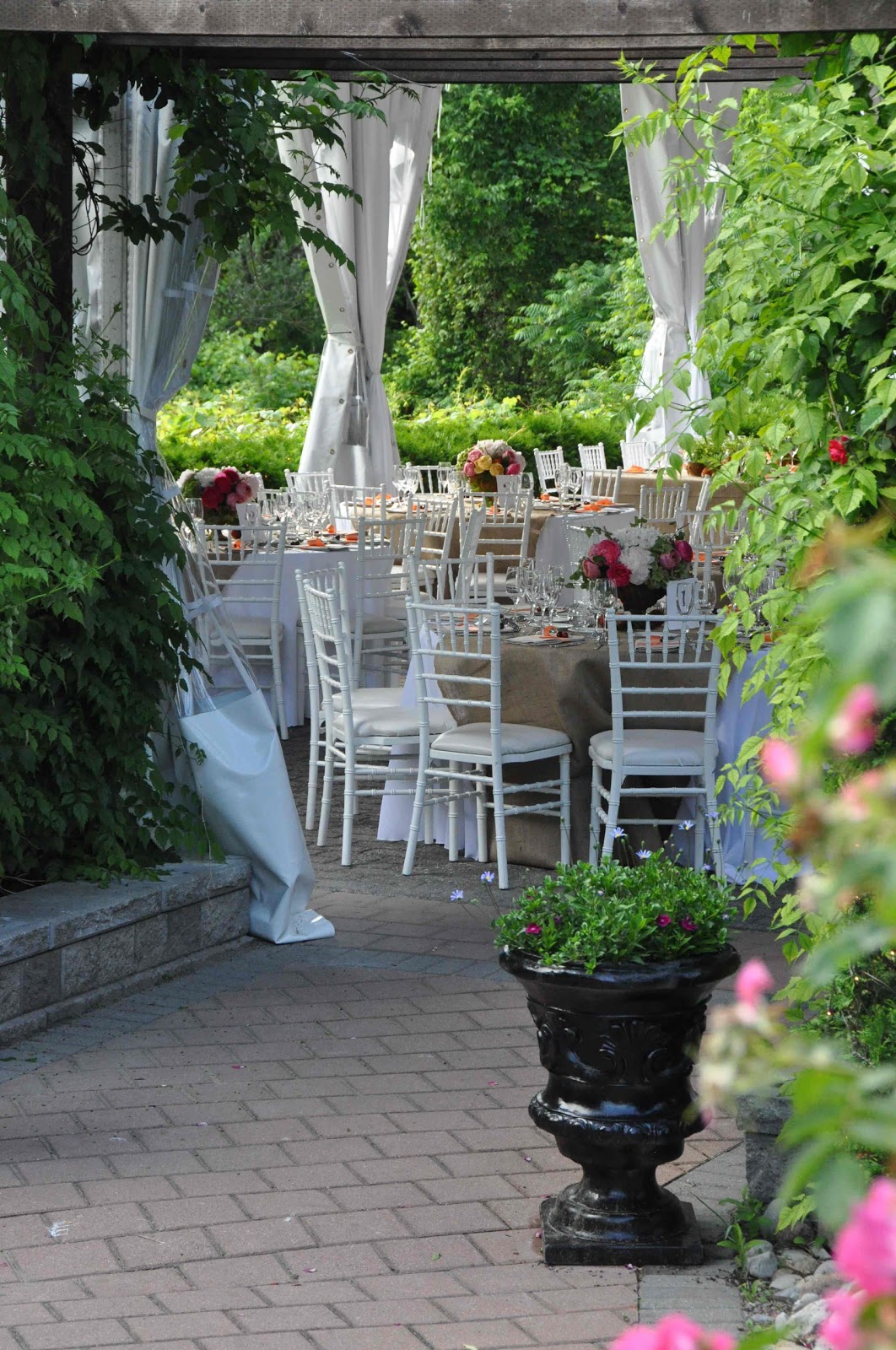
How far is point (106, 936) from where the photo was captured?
14.7 ft

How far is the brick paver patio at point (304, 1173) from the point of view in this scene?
285 centimetres

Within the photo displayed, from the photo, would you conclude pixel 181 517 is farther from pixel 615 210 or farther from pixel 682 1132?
pixel 615 210

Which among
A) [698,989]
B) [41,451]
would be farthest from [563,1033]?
[41,451]

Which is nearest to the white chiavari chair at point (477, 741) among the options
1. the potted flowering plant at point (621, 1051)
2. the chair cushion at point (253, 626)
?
the chair cushion at point (253, 626)

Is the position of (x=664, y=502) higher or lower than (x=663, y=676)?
higher

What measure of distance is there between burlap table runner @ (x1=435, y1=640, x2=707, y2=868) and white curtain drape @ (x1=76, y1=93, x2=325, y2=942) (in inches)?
37.2

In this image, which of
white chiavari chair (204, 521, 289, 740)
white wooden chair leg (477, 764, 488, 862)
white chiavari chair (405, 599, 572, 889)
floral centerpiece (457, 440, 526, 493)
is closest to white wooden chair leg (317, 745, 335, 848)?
white chiavari chair (405, 599, 572, 889)

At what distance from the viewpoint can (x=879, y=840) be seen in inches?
27.1

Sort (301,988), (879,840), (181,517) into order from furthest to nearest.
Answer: (181,517), (301,988), (879,840)

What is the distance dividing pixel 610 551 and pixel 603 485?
6429 mm

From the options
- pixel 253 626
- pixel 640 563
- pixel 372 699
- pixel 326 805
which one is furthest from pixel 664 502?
pixel 326 805

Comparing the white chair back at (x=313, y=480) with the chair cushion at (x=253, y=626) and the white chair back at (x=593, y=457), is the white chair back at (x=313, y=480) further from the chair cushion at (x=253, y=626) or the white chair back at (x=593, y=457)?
the white chair back at (x=593, y=457)

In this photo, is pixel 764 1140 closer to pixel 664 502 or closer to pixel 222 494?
pixel 222 494

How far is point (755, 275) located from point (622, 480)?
909 centimetres
